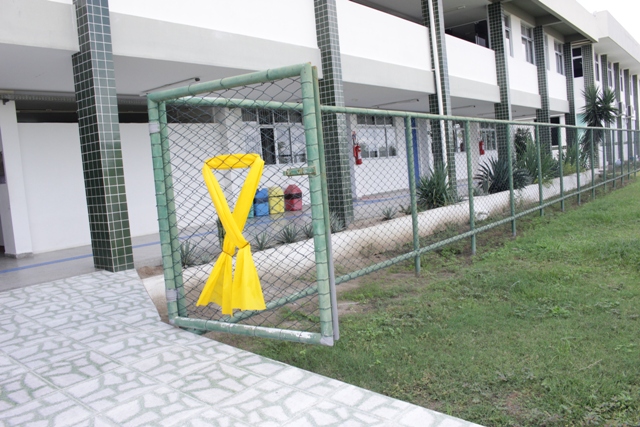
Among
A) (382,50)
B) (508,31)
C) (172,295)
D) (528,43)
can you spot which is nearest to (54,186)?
(172,295)

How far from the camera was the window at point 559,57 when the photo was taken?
72.2 feet

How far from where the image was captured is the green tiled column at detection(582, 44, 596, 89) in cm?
2330

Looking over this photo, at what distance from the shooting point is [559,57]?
22438mm

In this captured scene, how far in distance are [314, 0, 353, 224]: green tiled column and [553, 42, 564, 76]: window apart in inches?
632

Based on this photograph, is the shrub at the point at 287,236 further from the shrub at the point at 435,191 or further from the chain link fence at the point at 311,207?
the shrub at the point at 435,191

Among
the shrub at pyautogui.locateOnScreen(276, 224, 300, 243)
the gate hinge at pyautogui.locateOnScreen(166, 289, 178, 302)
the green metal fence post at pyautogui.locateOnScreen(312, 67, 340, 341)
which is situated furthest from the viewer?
the shrub at pyautogui.locateOnScreen(276, 224, 300, 243)

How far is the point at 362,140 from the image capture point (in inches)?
615

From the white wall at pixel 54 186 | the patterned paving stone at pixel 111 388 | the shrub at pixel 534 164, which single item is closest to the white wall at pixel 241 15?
the white wall at pixel 54 186

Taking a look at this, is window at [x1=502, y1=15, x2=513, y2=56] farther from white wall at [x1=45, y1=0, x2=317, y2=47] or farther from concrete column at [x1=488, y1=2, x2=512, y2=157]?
white wall at [x1=45, y1=0, x2=317, y2=47]

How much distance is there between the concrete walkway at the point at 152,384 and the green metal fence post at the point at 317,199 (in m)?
0.39

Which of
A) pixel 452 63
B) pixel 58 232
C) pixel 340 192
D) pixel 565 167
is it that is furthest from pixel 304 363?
pixel 565 167

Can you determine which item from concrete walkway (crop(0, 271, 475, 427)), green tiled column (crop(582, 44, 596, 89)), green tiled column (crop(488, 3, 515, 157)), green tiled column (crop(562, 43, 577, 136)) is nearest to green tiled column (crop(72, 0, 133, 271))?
concrete walkway (crop(0, 271, 475, 427))

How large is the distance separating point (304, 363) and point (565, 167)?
12799 millimetres

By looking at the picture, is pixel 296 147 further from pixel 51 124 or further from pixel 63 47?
pixel 63 47
